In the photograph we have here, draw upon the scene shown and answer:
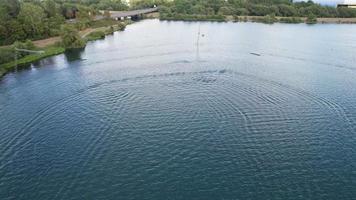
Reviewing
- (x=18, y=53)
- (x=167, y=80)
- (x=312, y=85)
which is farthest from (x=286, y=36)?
(x=18, y=53)

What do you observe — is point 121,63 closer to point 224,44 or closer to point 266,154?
point 224,44

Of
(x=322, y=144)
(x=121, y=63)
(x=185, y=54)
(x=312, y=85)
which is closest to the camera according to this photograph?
(x=322, y=144)

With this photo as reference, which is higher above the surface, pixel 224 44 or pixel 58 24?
pixel 58 24

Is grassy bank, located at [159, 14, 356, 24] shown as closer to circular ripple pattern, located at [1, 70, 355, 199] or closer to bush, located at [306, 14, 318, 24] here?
bush, located at [306, 14, 318, 24]

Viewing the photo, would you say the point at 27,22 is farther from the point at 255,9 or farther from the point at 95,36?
the point at 255,9

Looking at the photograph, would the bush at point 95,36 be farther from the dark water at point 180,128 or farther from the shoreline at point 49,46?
the dark water at point 180,128

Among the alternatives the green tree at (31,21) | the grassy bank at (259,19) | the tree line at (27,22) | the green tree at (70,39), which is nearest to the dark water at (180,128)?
the green tree at (70,39)
